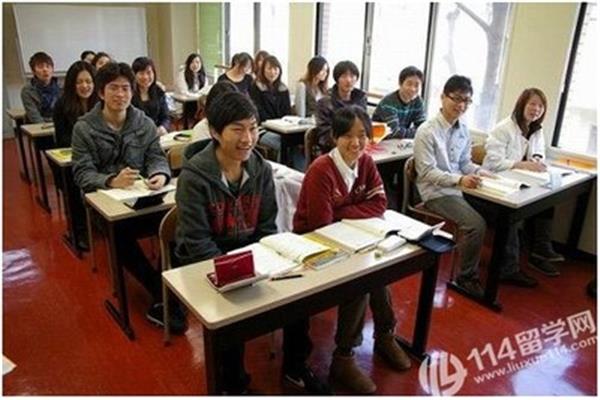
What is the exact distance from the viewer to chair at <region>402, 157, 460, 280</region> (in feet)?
A: 9.16

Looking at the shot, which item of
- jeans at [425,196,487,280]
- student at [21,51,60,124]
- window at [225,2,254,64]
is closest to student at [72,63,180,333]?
jeans at [425,196,487,280]

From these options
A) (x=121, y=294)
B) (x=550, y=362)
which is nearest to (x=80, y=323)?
(x=121, y=294)

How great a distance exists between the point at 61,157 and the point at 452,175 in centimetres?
226

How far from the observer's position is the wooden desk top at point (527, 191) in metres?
2.45

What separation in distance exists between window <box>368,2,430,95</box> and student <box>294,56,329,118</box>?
0.62 metres

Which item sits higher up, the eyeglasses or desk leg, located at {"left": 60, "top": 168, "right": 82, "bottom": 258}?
the eyeglasses

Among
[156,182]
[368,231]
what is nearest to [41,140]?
[156,182]

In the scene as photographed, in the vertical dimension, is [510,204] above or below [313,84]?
below

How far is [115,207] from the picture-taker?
84.1 inches

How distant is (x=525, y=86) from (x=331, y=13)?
237 cm

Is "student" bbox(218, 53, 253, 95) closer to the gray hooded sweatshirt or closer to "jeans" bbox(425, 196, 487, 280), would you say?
the gray hooded sweatshirt

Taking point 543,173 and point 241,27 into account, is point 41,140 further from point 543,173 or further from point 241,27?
point 543,173

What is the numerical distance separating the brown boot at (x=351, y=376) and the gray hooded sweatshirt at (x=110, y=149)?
4.02 ft

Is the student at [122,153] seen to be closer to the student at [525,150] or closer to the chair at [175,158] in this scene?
the chair at [175,158]
